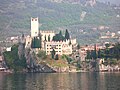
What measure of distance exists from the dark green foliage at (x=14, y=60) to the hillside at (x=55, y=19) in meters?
46.9

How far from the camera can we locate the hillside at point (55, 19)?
164 m

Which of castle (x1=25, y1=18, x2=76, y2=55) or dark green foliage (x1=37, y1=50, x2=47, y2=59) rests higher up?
castle (x1=25, y1=18, x2=76, y2=55)

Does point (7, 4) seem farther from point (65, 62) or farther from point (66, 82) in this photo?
point (66, 82)

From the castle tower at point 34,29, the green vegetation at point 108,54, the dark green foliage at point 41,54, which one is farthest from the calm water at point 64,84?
the castle tower at point 34,29

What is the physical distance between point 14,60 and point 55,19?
83.2 meters

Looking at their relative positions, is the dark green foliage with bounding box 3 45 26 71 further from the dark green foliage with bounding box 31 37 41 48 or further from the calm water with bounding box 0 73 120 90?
the calm water with bounding box 0 73 120 90

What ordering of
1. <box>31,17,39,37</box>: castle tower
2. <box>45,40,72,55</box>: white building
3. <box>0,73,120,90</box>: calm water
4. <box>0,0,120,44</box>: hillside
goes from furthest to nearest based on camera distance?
<box>0,0,120,44</box>: hillside < <box>31,17,39,37</box>: castle tower < <box>45,40,72,55</box>: white building < <box>0,73,120,90</box>: calm water

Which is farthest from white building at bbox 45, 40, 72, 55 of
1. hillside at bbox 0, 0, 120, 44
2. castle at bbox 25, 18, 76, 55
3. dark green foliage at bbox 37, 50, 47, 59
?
hillside at bbox 0, 0, 120, 44

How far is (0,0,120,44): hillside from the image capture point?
164 m

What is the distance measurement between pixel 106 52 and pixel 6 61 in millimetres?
14001

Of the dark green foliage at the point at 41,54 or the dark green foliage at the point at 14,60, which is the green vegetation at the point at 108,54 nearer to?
the dark green foliage at the point at 41,54

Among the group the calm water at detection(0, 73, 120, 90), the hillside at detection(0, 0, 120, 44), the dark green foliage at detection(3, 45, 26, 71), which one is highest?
the hillside at detection(0, 0, 120, 44)

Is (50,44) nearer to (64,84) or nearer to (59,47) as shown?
(59,47)

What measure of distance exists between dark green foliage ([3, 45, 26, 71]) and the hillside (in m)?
46.9
